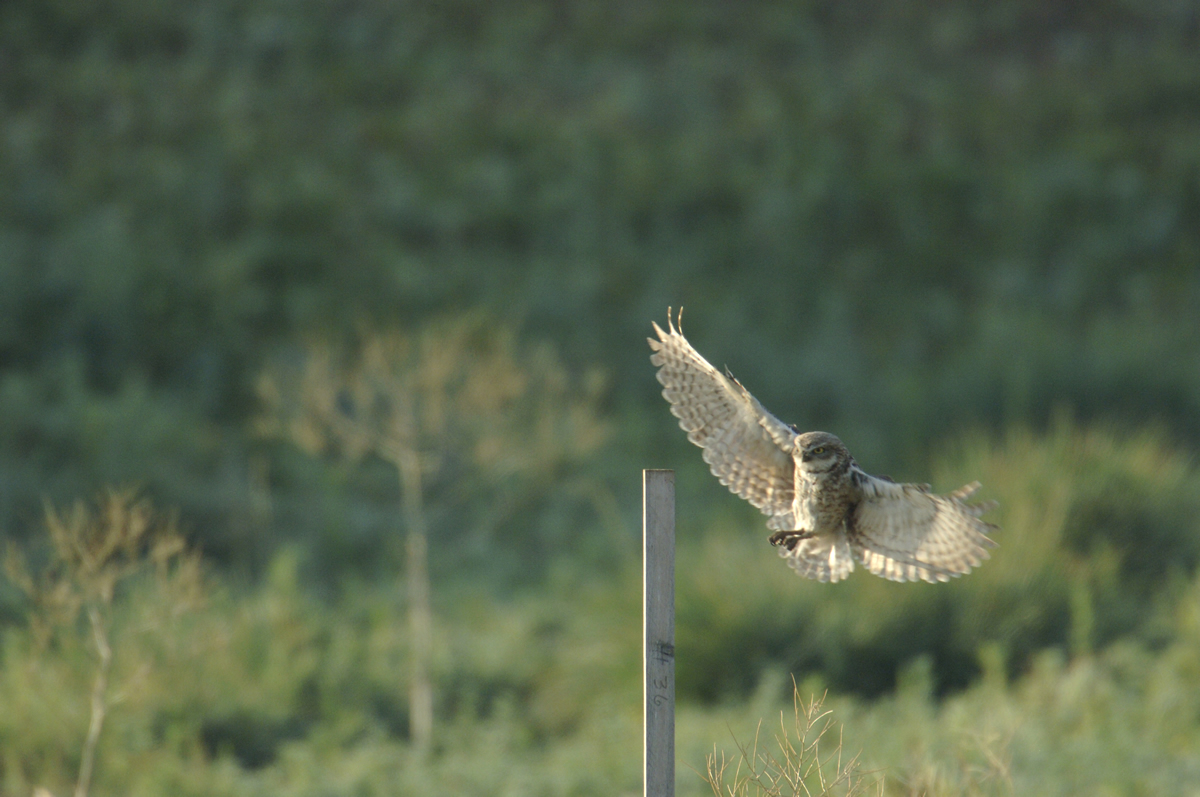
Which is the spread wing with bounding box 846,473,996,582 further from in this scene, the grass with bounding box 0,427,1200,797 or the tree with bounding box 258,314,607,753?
the tree with bounding box 258,314,607,753

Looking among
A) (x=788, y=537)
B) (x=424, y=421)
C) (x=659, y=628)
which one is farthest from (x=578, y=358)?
(x=659, y=628)

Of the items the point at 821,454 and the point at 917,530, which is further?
the point at 917,530

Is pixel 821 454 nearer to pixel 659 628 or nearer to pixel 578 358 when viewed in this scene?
pixel 659 628

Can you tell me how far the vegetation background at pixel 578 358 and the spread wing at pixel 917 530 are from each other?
3.40 ft

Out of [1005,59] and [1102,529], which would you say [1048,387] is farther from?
[1005,59]

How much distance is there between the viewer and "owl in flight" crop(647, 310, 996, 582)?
2570 millimetres

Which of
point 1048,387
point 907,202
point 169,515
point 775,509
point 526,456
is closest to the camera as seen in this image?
point 775,509

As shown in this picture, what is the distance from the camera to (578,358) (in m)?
12.8

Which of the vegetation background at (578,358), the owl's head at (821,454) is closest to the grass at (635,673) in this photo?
the vegetation background at (578,358)

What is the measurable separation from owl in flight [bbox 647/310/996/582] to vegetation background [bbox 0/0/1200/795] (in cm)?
104

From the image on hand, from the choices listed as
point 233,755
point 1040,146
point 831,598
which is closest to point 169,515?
point 233,755

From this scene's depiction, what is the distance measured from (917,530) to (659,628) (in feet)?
1.96

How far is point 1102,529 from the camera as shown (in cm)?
783

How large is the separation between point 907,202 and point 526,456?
10.3m
